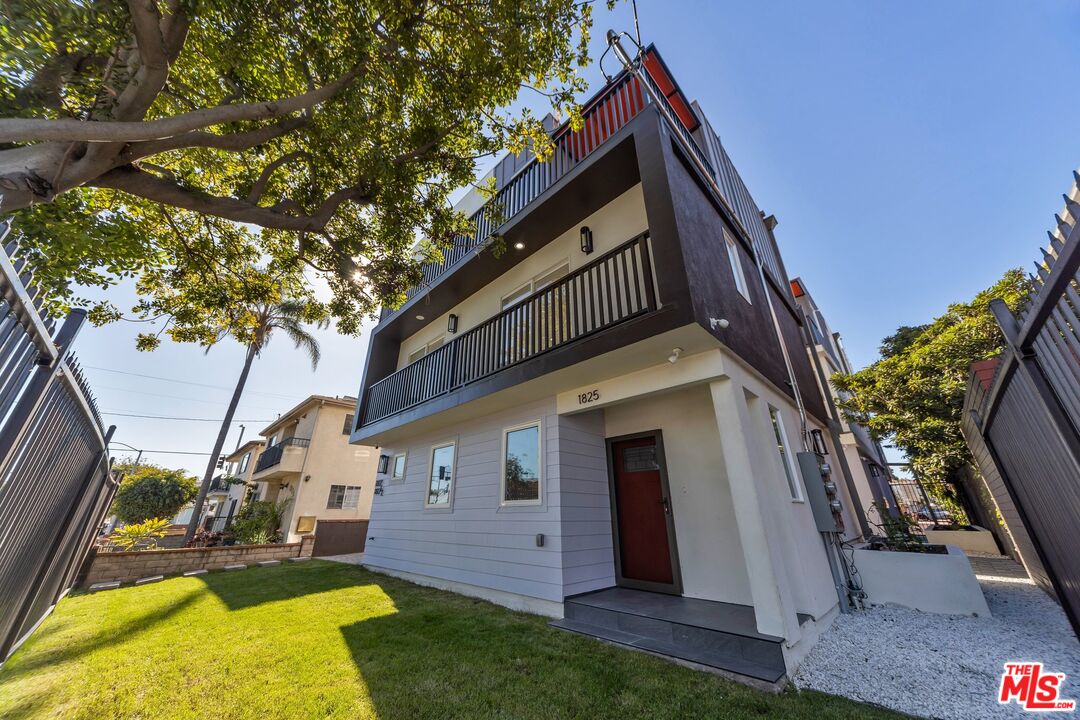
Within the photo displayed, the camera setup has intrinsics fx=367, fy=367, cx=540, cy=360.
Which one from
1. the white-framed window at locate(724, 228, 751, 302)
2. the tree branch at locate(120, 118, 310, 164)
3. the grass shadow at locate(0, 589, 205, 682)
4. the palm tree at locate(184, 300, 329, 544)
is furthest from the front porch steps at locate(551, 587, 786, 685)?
the palm tree at locate(184, 300, 329, 544)

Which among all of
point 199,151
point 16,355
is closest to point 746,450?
point 16,355

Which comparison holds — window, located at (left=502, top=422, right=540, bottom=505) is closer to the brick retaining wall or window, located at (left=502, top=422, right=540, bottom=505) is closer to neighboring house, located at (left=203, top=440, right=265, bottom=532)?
the brick retaining wall

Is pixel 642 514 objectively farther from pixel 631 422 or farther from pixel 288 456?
pixel 288 456

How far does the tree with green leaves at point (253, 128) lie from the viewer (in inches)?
101

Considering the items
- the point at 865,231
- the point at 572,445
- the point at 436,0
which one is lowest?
the point at 572,445

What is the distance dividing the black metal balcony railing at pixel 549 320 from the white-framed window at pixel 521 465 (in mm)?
1107

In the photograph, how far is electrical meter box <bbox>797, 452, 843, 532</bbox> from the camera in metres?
4.96

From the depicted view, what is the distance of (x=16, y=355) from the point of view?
6.12 ft

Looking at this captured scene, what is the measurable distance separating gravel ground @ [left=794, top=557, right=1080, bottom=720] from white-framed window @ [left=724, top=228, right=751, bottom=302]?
14.5ft

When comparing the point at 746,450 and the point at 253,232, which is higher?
the point at 253,232

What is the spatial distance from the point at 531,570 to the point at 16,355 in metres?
5.10

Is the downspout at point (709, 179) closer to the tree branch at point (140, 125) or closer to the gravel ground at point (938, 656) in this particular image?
the gravel ground at point (938, 656)

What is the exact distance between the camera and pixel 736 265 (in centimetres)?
605

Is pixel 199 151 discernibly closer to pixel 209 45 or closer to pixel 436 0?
pixel 209 45
